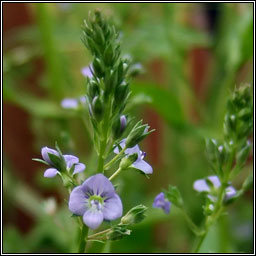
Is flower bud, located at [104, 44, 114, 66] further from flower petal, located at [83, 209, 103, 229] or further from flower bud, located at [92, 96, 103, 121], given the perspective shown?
flower petal, located at [83, 209, 103, 229]

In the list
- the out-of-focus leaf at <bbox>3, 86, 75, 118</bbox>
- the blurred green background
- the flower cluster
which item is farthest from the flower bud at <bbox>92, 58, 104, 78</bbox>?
the out-of-focus leaf at <bbox>3, 86, 75, 118</bbox>

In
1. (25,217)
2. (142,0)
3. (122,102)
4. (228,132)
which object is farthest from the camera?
(25,217)

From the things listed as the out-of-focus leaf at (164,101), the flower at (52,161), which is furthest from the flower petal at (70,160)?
the out-of-focus leaf at (164,101)

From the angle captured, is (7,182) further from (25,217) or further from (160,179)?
(160,179)

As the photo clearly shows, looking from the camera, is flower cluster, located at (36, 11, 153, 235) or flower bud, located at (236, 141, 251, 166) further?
flower bud, located at (236, 141, 251, 166)

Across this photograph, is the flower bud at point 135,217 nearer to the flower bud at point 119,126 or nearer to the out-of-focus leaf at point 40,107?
the flower bud at point 119,126

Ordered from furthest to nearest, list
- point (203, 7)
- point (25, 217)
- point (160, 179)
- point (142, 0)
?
point (203, 7) → point (25, 217) → point (160, 179) → point (142, 0)

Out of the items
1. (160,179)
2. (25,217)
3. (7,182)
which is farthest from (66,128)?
(25,217)
